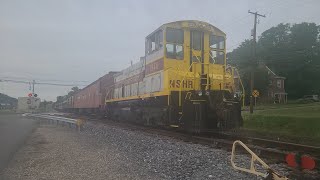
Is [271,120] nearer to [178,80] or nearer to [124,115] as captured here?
[124,115]

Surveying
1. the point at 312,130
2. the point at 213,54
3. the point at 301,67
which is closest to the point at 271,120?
the point at 312,130

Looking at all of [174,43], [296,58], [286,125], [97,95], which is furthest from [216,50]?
[296,58]

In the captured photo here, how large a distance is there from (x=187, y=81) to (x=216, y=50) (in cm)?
246

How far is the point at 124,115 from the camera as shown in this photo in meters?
19.9

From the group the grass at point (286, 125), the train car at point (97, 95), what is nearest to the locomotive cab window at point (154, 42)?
the grass at point (286, 125)

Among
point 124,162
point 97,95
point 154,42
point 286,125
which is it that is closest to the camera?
point 124,162

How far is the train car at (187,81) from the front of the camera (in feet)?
42.1

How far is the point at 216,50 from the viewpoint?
15445 mm

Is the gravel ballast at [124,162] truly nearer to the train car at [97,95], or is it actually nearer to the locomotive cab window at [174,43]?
the locomotive cab window at [174,43]

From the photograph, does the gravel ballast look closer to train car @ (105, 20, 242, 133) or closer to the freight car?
train car @ (105, 20, 242, 133)

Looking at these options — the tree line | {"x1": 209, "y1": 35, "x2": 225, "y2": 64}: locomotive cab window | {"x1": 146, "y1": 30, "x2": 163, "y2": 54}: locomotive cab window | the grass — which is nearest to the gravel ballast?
{"x1": 146, "y1": 30, "x2": 163, "y2": 54}: locomotive cab window

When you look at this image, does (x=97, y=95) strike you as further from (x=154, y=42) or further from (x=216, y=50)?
(x=216, y=50)

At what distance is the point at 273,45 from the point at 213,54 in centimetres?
6796

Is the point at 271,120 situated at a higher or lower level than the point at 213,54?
lower
